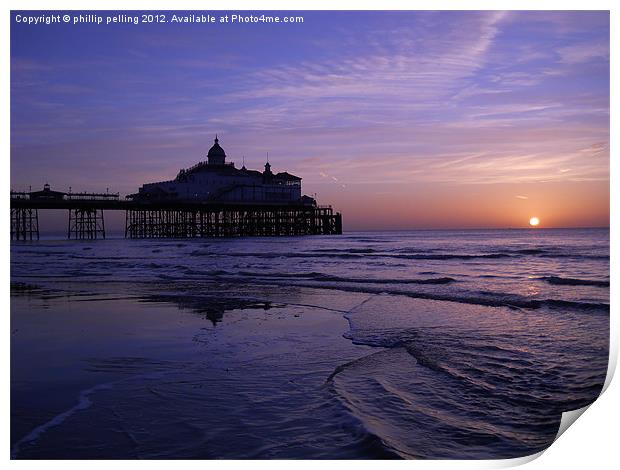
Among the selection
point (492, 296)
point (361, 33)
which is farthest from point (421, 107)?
point (492, 296)

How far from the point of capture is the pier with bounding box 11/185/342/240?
32.0 metres

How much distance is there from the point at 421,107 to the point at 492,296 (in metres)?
3.10

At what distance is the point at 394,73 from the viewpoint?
562 cm

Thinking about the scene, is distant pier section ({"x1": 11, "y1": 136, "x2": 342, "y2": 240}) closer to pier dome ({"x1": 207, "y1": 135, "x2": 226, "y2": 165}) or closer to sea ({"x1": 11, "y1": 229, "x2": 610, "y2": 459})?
pier dome ({"x1": 207, "y1": 135, "x2": 226, "y2": 165})

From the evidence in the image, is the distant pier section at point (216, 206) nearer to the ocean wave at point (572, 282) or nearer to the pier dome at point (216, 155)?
the pier dome at point (216, 155)

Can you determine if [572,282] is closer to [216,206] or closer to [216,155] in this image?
[216,206]

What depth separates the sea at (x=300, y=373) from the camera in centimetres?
277

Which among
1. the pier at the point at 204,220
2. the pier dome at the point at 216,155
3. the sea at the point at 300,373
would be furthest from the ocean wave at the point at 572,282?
the pier dome at the point at 216,155

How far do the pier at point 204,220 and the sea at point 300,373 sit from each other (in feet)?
82.2

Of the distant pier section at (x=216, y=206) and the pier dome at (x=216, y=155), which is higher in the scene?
the pier dome at (x=216, y=155)

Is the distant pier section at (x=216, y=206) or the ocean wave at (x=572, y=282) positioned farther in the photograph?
the distant pier section at (x=216, y=206)

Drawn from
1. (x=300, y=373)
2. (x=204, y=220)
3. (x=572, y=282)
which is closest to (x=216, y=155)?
(x=204, y=220)

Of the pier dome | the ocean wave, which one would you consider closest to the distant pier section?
the pier dome
